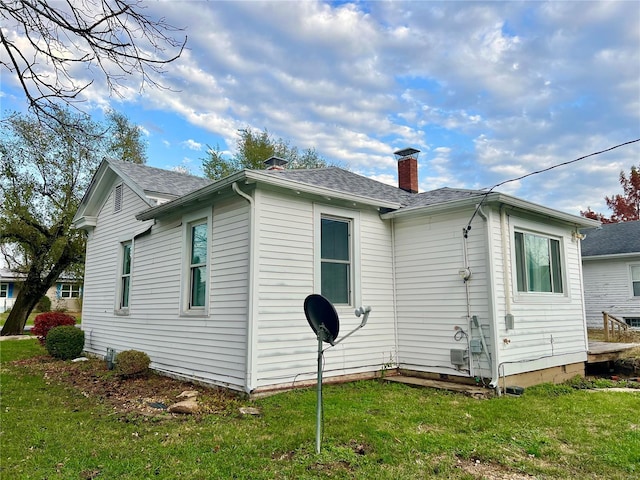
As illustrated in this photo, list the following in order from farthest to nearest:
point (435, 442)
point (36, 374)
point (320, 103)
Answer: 1. point (320, 103)
2. point (36, 374)
3. point (435, 442)

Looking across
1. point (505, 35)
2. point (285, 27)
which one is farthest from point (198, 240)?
point (505, 35)

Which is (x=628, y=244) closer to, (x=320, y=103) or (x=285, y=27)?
(x=320, y=103)

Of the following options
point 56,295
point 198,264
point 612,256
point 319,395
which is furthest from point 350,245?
point 56,295

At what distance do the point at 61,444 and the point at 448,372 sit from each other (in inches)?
226

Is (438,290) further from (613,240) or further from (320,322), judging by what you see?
(613,240)

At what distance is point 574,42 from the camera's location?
7.83 meters

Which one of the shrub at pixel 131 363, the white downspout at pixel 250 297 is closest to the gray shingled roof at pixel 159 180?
the shrub at pixel 131 363

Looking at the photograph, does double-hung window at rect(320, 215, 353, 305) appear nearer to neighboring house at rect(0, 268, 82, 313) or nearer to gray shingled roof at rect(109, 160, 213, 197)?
gray shingled roof at rect(109, 160, 213, 197)

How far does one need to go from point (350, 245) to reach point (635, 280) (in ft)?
49.8

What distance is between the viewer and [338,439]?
15.2 ft

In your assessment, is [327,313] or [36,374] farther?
[36,374]

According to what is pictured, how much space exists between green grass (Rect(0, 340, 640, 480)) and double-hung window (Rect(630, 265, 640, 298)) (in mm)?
12881

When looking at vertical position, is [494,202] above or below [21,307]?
above

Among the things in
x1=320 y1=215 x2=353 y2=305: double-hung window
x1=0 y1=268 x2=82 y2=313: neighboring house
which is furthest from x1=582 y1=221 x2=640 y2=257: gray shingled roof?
x1=0 y1=268 x2=82 y2=313: neighboring house
